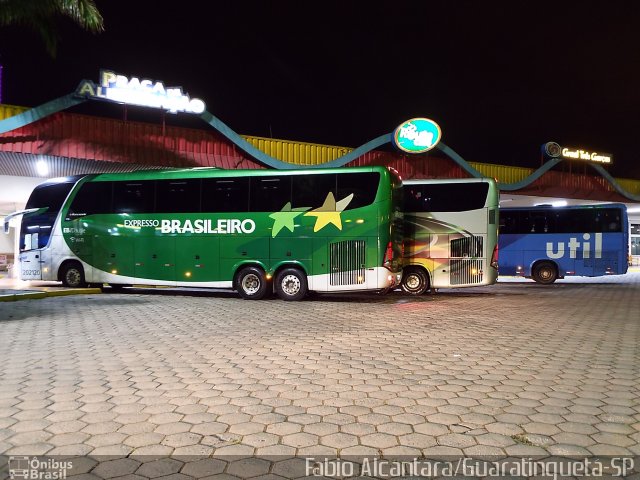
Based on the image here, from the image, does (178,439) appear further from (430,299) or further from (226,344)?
(430,299)

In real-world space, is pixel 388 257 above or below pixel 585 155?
below

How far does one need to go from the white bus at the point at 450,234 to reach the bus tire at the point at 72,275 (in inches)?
407

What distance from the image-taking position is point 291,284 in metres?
13.8

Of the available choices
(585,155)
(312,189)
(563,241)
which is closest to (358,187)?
(312,189)

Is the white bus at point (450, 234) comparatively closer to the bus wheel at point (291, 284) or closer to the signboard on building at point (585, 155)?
the bus wheel at point (291, 284)

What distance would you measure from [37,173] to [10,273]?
24.3 feet

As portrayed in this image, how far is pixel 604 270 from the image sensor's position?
21.1 metres

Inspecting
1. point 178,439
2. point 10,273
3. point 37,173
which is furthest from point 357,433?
point 10,273

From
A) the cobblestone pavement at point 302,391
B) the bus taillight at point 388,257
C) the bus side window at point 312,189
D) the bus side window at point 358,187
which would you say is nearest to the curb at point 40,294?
the cobblestone pavement at point 302,391

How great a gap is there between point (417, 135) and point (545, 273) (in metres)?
8.37

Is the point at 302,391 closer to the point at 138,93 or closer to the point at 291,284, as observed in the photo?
the point at 291,284

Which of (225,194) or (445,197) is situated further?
(445,197)

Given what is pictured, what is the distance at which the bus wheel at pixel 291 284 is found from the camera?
44.5ft

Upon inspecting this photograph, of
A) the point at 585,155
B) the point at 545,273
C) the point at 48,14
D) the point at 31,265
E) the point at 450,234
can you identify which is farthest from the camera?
the point at 585,155
